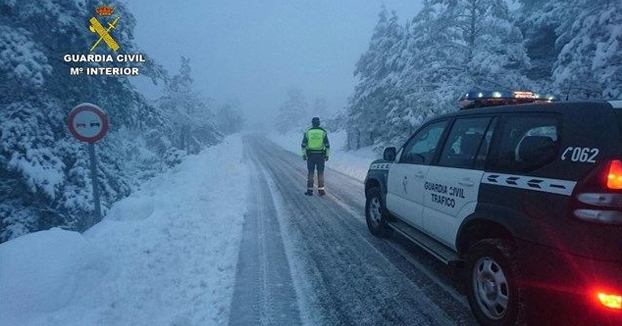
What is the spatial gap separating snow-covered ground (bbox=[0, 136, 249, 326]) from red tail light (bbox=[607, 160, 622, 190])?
141 inches

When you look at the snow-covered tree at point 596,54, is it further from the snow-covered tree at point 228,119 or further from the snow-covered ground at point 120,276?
the snow-covered tree at point 228,119

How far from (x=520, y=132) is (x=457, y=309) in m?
1.98

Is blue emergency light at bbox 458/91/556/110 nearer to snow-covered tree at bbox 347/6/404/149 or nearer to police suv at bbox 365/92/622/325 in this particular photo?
police suv at bbox 365/92/622/325

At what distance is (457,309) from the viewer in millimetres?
4105

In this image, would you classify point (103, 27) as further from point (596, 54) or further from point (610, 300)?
point (596, 54)

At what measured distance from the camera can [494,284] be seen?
3564 mm

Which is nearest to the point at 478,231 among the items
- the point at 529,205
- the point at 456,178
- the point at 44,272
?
the point at 456,178

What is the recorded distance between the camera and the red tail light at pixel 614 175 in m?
2.60

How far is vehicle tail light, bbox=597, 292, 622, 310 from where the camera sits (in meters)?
2.56

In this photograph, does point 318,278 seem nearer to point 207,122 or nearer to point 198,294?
point 198,294

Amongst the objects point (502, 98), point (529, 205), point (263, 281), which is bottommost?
point (263, 281)

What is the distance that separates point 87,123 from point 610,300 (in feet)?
22.1

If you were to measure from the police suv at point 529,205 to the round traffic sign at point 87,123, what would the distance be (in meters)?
5.06

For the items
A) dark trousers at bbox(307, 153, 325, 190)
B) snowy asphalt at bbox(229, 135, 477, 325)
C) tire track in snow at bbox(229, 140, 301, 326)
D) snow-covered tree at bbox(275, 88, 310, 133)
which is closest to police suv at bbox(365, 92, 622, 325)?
snowy asphalt at bbox(229, 135, 477, 325)
